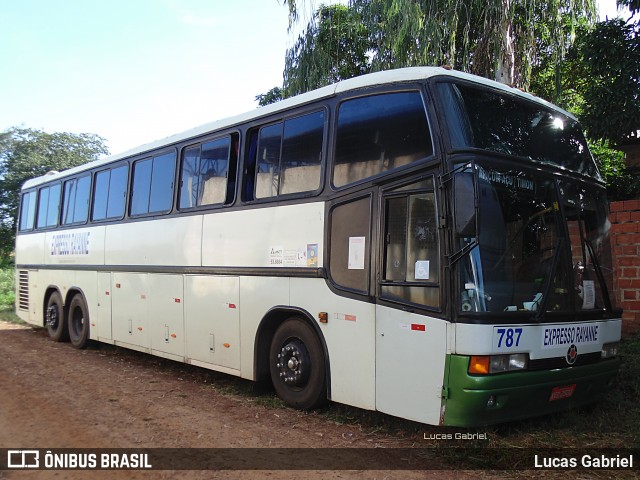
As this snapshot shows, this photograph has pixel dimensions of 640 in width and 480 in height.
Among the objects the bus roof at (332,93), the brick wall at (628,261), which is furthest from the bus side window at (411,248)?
the brick wall at (628,261)

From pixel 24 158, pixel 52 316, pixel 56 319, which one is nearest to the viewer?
pixel 56 319

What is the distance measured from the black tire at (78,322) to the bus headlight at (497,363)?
8640mm

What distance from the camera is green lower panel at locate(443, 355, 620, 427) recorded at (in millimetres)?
4484

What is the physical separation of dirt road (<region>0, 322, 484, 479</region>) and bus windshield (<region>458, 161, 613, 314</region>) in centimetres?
152

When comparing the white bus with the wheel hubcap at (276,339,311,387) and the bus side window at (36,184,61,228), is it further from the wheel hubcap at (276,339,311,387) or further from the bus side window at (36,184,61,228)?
the bus side window at (36,184,61,228)

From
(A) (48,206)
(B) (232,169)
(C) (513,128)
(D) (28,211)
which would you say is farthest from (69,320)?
(C) (513,128)

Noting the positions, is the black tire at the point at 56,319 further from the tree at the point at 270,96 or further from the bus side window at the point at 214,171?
the tree at the point at 270,96

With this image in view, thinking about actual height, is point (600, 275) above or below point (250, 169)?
below

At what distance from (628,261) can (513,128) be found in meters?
4.11

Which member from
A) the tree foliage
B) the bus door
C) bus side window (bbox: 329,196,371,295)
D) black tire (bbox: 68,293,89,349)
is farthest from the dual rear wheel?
the tree foliage

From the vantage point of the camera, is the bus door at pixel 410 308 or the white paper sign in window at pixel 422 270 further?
the white paper sign in window at pixel 422 270

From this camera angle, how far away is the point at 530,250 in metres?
4.85

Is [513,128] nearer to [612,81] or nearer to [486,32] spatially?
[612,81]

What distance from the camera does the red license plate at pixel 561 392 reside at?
5004 mm
